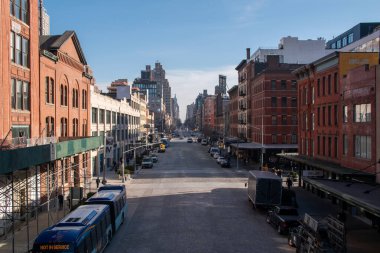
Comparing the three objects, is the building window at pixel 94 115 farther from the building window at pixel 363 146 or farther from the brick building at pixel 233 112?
the brick building at pixel 233 112

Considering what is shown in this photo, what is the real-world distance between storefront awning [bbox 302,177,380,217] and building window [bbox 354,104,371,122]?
6439 millimetres

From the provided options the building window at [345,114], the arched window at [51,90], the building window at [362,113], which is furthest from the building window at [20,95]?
the building window at [345,114]

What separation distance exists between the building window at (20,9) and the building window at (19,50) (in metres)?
1.46

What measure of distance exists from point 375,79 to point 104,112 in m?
45.7

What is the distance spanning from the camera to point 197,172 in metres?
67.4

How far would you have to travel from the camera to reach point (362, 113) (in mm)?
35219

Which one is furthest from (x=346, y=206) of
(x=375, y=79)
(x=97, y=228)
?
(x=97, y=228)

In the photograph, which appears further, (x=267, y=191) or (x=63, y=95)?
(x=63, y=95)

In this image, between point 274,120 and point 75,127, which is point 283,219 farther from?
point 274,120

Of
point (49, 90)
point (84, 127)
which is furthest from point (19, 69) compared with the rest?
point (84, 127)

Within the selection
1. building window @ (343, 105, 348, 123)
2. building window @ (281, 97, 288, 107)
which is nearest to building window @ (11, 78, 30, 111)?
building window @ (343, 105, 348, 123)

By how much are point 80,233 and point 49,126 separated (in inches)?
900

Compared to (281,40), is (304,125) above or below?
below

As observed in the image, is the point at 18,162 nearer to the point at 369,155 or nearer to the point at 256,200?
the point at 256,200
